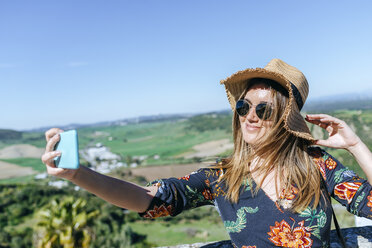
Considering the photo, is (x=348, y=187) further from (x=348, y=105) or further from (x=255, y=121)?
(x=348, y=105)

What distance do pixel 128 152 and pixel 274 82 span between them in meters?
98.5

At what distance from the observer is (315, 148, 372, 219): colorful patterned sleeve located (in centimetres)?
157

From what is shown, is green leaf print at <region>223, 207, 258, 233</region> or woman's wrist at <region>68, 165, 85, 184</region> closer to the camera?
woman's wrist at <region>68, 165, 85, 184</region>

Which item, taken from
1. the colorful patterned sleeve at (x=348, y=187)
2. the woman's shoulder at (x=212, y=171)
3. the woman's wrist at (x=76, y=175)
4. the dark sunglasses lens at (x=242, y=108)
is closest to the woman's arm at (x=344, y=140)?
the colorful patterned sleeve at (x=348, y=187)

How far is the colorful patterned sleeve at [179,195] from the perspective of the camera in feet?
4.95

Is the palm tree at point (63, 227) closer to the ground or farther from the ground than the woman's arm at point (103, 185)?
closer to the ground

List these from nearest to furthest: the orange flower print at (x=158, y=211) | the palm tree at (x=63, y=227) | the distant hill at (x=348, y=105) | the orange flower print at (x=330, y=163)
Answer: the orange flower print at (x=158, y=211) < the orange flower print at (x=330, y=163) < the palm tree at (x=63, y=227) < the distant hill at (x=348, y=105)

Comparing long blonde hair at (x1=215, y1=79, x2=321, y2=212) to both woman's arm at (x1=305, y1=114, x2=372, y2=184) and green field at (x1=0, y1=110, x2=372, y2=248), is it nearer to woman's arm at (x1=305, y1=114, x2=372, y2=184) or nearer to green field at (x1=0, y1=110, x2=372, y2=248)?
woman's arm at (x1=305, y1=114, x2=372, y2=184)

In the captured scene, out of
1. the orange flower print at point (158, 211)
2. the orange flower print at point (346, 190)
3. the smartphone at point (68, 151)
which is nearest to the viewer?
the smartphone at point (68, 151)

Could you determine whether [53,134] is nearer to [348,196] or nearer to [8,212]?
[348,196]

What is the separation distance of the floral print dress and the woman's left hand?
0.57 feet

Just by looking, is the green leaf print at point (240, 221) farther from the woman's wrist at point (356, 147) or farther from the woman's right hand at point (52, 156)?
the woman's right hand at point (52, 156)

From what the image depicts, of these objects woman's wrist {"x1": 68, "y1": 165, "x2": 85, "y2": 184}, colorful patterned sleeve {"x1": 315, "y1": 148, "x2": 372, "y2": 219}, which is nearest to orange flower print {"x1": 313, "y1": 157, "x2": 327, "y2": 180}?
colorful patterned sleeve {"x1": 315, "y1": 148, "x2": 372, "y2": 219}

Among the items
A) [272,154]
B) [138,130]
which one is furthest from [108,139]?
[272,154]
